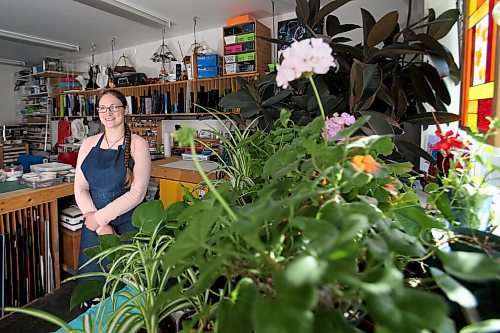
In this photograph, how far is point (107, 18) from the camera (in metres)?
3.56

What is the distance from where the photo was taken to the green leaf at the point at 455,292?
302 millimetres

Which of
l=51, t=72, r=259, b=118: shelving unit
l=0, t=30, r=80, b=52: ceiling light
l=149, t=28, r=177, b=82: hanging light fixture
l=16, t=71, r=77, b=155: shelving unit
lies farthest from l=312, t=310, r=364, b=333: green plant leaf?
l=16, t=71, r=77, b=155: shelving unit

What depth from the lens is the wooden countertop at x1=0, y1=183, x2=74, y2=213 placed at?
2084mm

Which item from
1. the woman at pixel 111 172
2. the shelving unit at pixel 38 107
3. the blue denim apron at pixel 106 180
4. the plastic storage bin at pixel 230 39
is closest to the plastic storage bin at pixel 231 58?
the plastic storage bin at pixel 230 39

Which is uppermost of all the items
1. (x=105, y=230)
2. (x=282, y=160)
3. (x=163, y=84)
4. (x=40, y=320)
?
(x=163, y=84)

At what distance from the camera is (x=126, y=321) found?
505 millimetres

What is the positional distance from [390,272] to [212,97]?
3611 mm

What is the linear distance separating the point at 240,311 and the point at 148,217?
448 millimetres

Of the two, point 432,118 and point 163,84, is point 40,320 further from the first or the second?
point 163,84

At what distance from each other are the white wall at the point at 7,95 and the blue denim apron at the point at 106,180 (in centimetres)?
598

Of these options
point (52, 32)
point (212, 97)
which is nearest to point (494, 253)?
point (212, 97)

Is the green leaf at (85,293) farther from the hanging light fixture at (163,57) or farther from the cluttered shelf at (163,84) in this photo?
the hanging light fixture at (163,57)

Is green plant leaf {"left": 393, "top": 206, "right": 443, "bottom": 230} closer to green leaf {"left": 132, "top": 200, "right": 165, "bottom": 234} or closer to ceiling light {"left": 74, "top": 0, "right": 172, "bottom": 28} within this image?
green leaf {"left": 132, "top": 200, "right": 165, "bottom": 234}

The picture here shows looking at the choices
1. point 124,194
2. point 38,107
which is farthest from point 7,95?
point 124,194
